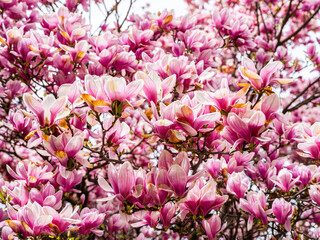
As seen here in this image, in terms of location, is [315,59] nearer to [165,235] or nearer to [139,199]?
[165,235]

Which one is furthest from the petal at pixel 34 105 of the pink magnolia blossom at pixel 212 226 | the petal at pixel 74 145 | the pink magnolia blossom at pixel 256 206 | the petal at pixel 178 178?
the pink magnolia blossom at pixel 256 206

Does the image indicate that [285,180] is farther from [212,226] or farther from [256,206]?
[212,226]

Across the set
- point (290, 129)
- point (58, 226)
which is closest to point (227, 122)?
point (290, 129)

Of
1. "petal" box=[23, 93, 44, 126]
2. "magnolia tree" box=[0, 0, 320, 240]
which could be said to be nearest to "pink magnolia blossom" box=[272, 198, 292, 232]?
"magnolia tree" box=[0, 0, 320, 240]

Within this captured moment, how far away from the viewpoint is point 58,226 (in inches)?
53.4

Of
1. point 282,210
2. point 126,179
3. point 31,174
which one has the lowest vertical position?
point 282,210

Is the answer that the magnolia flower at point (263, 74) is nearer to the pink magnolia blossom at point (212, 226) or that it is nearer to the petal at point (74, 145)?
the pink magnolia blossom at point (212, 226)

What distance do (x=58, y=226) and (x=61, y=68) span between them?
119cm

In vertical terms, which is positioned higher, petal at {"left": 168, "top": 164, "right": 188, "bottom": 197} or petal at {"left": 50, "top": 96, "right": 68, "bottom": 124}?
petal at {"left": 50, "top": 96, "right": 68, "bottom": 124}

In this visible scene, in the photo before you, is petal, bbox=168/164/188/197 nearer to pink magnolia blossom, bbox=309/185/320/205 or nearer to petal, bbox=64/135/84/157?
petal, bbox=64/135/84/157

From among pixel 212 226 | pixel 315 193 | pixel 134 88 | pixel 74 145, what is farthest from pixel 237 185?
pixel 74 145

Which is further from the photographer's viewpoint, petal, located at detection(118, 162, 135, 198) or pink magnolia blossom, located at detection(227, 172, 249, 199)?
pink magnolia blossom, located at detection(227, 172, 249, 199)

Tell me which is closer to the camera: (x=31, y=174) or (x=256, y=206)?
(x=256, y=206)

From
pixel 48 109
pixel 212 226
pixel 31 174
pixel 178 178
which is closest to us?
pixel 178 178
